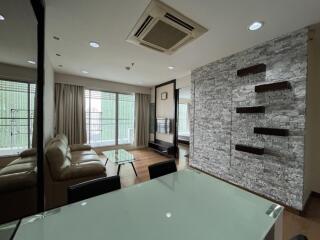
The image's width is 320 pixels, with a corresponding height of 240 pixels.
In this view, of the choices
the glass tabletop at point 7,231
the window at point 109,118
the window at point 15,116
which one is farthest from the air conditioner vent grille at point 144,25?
the window at point 109,118

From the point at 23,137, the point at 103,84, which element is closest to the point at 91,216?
the point at 23,137

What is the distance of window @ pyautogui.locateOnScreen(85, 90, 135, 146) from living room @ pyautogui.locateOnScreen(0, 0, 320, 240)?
1623 mm

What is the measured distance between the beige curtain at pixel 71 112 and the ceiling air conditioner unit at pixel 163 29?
3237 mm

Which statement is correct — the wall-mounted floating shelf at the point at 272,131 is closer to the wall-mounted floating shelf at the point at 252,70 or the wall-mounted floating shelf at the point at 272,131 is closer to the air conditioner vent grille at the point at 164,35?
the wall-mounted floating shelf at the point at 252,70

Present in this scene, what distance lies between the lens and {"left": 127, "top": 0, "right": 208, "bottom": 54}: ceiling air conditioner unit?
1675mm

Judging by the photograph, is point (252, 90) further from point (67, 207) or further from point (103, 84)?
point (103, 84)

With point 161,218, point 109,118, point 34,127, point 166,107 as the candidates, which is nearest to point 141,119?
point 109,118

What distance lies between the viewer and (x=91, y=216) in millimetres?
Result: 904

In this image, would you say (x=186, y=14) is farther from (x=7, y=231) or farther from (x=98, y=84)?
(x=98, y=84)

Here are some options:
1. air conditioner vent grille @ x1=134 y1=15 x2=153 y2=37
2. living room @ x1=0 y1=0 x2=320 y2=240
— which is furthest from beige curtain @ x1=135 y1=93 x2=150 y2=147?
air conditioner vent grille @ x1=134 y1=15 x2=153 y2=37

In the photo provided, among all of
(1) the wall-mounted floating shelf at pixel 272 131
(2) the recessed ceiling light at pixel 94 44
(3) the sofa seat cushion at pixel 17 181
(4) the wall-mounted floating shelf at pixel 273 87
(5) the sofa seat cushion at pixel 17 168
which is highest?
(2) the recessed ceiling light at pixel 94 44

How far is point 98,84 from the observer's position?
509cm

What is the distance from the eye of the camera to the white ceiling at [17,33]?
1.14 metres

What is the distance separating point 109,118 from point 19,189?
407 centimetres
